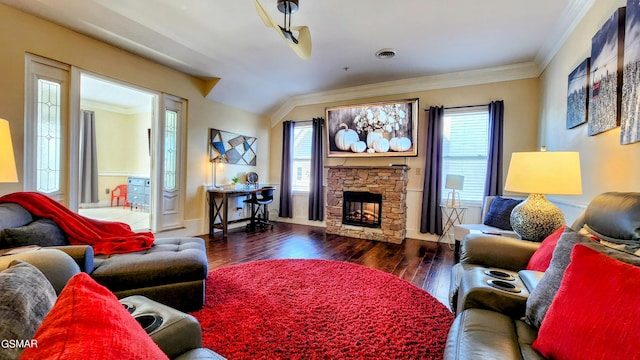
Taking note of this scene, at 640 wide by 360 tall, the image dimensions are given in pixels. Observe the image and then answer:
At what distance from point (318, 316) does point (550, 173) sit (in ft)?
6.39

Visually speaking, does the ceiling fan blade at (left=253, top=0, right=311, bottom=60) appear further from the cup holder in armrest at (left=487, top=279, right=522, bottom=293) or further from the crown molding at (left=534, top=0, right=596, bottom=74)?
the crown molding at (left=534, top=0, right=596, bottom=74)

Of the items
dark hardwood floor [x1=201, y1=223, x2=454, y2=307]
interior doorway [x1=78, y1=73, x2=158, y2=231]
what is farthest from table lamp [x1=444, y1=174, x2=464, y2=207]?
interior doorway [x1=78, y1=73, x2=158, y2=231]

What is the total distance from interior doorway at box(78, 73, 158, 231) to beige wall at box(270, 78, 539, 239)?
14.3 feet

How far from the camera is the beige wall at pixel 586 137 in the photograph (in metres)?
1.74

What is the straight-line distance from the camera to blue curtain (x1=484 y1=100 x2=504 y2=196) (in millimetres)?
3895

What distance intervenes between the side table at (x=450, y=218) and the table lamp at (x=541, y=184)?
2156 mm

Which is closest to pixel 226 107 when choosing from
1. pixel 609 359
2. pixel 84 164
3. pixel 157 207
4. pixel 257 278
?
pixel 157 207

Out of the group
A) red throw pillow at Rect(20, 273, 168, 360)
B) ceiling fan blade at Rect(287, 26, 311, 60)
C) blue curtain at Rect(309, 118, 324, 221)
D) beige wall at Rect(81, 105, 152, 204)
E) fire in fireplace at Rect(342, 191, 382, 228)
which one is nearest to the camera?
red throw pillow at Rect(20, 273, 168, 360)

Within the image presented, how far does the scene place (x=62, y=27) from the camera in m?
2.87

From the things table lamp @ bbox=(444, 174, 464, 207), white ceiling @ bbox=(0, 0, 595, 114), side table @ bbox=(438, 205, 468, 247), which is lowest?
side table @ bbox=(438, 205, 468, 247)

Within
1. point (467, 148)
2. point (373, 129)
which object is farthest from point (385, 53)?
point (467, 148)

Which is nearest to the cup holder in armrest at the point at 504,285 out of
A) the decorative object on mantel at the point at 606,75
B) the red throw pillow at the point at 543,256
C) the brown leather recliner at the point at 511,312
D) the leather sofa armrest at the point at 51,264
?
the brown leather recliner at the point at 511,312

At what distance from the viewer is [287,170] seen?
5730 mm

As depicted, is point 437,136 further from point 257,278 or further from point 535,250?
point 257,278
